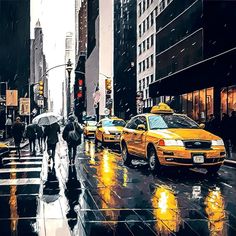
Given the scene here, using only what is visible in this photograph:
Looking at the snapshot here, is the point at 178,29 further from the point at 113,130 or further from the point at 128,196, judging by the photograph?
the point at 128,196

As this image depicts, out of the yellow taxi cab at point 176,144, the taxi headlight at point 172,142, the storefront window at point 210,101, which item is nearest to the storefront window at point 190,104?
the storefront window at point 210,101

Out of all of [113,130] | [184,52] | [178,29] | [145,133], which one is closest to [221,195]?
[145,133]

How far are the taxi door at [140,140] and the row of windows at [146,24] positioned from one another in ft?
162

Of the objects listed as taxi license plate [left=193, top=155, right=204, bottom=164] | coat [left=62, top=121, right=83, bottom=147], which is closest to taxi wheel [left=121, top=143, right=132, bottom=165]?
coat [left=62, top=121, right=83, bottom=147]

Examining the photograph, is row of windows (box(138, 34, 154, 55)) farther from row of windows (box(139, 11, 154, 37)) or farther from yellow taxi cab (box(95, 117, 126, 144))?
yellow taxi cab (box(95, 117, 126, 144))

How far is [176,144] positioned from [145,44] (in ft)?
189

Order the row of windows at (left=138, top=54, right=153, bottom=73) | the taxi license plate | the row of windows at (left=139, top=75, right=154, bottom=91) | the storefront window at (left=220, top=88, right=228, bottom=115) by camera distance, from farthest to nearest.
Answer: the row of windows at (left=138, top=54, right=153, bottom=73) → the row of windows at (left=139, top=75, right=154, bottom=91) → the storefront window at (left=220, top=88, right=228, bottom=115) → the taxi license plate

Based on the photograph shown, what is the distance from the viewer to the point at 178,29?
4491cm

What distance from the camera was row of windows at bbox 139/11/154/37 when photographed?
6453 cm

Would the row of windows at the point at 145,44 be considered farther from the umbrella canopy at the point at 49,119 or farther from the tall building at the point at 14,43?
the umbrella canopy at the point at 49,119

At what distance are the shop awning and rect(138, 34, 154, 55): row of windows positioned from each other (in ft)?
84.5

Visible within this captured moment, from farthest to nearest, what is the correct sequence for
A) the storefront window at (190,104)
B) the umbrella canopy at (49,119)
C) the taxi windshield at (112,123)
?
the storefront window at (190,104) → the taxi windshield at (112,123) → the umbrella canopy at (49,119)

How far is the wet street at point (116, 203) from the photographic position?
271 inches

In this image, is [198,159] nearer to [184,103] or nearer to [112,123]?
[112,123]
